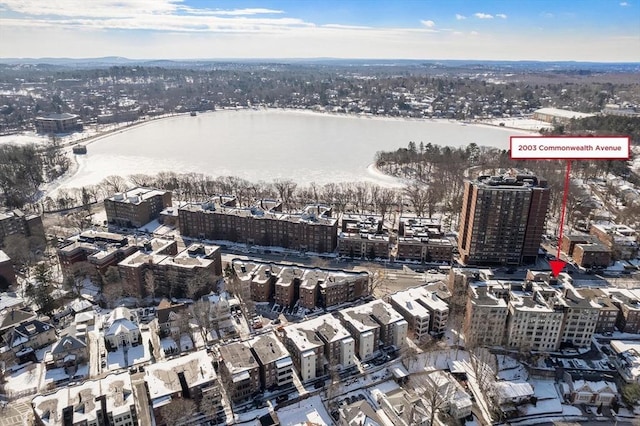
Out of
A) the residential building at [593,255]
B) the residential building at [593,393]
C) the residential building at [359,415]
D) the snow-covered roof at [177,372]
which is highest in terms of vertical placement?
the residential building at [593,255]

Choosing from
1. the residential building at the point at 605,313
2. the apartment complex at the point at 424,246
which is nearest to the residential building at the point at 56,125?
the apartment complex at the point at 424,246

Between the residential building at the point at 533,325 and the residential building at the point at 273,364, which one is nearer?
the residential building at the point at 273,364

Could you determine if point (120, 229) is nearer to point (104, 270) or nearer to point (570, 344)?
point (104, 270)

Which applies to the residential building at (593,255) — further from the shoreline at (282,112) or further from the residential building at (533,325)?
the shoreline at (282,112)

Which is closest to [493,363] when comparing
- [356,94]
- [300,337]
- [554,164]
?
[300,337]

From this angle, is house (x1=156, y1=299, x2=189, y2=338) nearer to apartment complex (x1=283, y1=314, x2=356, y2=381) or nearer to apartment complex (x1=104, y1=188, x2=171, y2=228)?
apartment complex (x1=283, y1=314, x2=356, y2=381)

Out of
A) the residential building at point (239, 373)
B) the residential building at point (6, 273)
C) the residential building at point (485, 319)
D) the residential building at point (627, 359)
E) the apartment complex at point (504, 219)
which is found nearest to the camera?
the residential building at point (239, 373)

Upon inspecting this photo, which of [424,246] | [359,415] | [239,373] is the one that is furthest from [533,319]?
[239,373]
